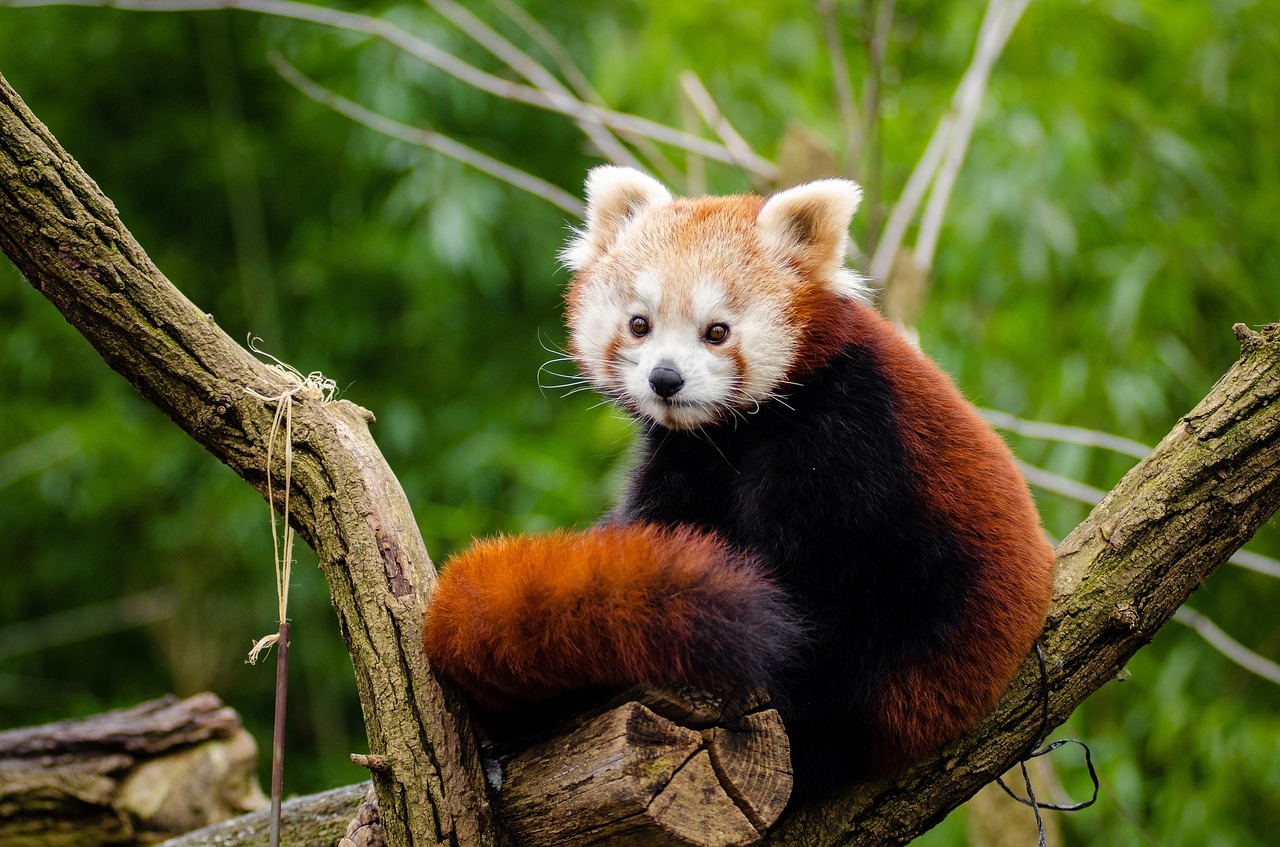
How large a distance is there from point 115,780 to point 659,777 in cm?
149

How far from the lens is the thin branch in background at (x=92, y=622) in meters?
4.14

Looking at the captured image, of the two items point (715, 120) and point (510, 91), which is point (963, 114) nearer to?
point (715, 120)

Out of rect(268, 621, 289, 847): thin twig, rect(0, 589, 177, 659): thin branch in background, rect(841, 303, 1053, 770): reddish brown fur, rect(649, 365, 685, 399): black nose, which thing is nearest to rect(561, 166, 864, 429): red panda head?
rect(649, 365, 685, 399): black nose

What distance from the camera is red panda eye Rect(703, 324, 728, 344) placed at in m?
1.73

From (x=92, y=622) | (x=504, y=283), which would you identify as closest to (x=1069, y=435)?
(x=504, y=283)

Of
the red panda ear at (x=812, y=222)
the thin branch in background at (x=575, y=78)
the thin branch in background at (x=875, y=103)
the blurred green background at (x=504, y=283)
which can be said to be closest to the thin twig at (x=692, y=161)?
the thin branch in background at (x=575, y=78)

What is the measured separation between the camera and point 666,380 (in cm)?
166

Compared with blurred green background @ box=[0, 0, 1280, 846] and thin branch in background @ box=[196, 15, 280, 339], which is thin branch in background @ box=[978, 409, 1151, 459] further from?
thin branch in background @ box=[196, 15, 280, 339]

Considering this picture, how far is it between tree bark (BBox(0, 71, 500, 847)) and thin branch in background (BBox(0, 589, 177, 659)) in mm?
3159

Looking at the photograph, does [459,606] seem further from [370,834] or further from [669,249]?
[669,249]

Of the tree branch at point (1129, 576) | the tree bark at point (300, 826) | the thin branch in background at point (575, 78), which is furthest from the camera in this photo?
the thin branch in background at point (575, 78)

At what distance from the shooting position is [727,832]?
Result: 4.09 ft

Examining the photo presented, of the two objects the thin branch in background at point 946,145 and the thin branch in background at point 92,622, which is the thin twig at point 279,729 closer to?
the thin branch in background at point 946,145

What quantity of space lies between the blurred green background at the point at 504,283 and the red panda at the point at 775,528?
1.01 meters
